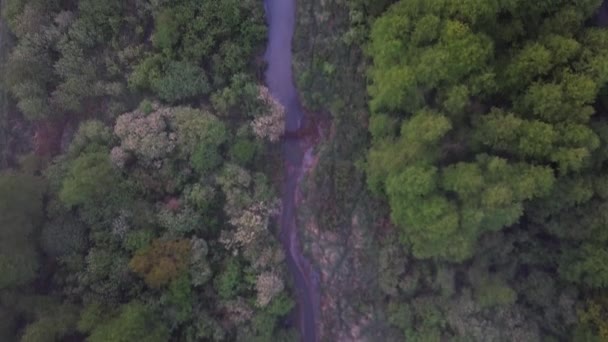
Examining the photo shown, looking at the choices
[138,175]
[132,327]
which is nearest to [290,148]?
[138,175]

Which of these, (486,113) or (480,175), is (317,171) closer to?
(480,175)

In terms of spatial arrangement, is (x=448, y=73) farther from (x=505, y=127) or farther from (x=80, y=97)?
(x=80, y=97)

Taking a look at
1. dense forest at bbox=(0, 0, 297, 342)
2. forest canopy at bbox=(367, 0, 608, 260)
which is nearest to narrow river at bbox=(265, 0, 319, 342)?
dense forest at bbox=(0, 0, 297, 342)

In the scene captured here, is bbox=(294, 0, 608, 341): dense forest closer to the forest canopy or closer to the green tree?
the forest canopy

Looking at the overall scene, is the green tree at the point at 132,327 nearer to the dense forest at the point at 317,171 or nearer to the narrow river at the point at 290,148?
the dense forest at the point at 317,171

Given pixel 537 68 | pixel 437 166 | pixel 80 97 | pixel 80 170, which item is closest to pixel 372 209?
pixel 437 166

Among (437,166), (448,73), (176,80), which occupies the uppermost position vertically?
(176,80)
